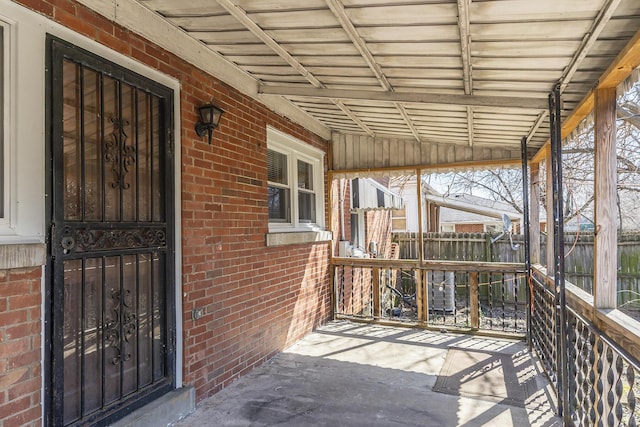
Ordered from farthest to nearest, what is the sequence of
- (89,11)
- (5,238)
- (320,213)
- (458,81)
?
(320,213)
(458,81)
(89,11)
(5,238)

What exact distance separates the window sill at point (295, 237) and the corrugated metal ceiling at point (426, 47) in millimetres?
1482

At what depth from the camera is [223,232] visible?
3340mm

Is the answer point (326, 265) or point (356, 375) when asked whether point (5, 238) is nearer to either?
point (356, 375)

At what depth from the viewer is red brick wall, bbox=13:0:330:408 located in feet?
9.33

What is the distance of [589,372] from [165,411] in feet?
9.15

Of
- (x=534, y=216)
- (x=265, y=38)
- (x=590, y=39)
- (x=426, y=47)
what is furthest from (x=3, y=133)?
(x=534, y=216)

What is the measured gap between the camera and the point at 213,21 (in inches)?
99.2

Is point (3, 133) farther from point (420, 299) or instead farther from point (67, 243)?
point (420, 299)

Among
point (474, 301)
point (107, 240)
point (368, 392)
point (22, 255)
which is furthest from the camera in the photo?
point (474, 301)

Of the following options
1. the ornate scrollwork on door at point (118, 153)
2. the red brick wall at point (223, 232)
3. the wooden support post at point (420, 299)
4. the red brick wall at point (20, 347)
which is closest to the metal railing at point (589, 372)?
the wooden support post at point (420, 299)

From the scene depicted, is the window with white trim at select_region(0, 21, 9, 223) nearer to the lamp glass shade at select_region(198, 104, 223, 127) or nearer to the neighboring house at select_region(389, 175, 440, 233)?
the lamp glass shade at select_region(198, 104, 223, 127)

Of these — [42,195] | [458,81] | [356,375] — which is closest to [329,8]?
[458,81]

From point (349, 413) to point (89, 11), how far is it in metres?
3.20

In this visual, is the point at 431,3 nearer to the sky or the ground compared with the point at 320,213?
nearer to the sky
